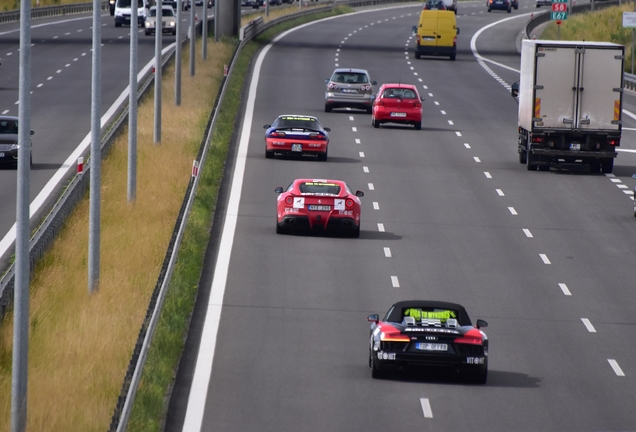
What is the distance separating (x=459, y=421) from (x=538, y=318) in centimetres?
695

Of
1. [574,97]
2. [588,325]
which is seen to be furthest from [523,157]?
[588,325]

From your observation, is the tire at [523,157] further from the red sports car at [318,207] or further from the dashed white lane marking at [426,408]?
the dashed white lane marking at [426,408]

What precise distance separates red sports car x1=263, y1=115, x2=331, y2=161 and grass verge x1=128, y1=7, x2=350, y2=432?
170 cm

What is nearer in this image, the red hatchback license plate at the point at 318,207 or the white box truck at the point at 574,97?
the red hatchback license plate at the point at 318,207

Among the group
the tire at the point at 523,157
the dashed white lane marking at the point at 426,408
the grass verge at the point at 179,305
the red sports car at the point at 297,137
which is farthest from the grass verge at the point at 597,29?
the dashed white lane marking at the point at 426,408

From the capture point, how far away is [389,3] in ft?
443

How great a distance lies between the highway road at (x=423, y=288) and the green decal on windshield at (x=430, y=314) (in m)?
0.90

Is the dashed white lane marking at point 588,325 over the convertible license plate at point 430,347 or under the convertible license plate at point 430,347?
under

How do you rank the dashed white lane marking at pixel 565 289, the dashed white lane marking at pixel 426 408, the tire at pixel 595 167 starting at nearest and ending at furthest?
1. the dashed white lane marking at pixel 426 408
2. the dashed white lane marking at pixel 565 289
3. the tire at pixel 595 167

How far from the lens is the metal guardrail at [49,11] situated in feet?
326

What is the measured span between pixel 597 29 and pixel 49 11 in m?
42.8

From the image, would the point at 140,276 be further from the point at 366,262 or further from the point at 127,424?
the point at 127,424

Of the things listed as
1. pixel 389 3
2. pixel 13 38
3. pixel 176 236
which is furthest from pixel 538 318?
pixel 389 3

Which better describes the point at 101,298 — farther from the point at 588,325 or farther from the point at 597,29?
the point at 597,29
